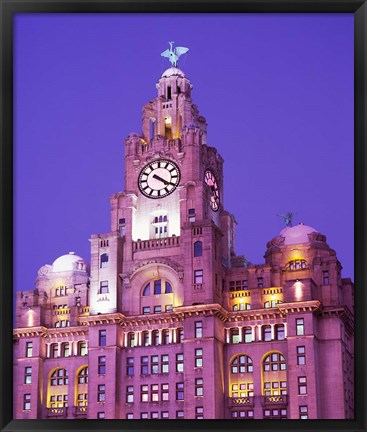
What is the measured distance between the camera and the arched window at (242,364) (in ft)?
194

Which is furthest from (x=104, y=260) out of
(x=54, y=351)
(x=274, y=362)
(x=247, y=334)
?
(x=274, y=362)

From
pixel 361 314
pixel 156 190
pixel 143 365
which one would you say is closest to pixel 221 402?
pixel 143 365

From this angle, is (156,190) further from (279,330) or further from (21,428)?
(21,428)

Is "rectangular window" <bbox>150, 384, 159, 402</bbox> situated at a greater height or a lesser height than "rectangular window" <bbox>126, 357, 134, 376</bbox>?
lesser

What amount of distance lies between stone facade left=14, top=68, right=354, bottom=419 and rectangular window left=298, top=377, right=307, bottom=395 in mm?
63

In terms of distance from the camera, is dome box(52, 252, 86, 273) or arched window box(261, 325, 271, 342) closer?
arched window box(261, 325, 271, 342)

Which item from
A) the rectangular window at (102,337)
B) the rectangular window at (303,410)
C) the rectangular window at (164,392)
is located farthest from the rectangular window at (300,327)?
the rectangular window at (102,337)

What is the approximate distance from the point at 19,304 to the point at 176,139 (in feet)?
52.3

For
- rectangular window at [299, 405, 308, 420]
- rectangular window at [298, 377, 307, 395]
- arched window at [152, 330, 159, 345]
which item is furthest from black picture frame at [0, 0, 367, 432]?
arched window at [152, 330, 159, 345]

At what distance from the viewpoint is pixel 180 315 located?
59.4 m

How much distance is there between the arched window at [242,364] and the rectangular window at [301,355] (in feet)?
11.6

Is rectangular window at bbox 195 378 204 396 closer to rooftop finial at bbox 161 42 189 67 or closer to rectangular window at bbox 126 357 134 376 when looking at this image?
rectangular window at bbox 126 357 134 376

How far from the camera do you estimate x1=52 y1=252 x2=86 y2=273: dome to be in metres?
66.4

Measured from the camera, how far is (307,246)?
6156 centimetres
